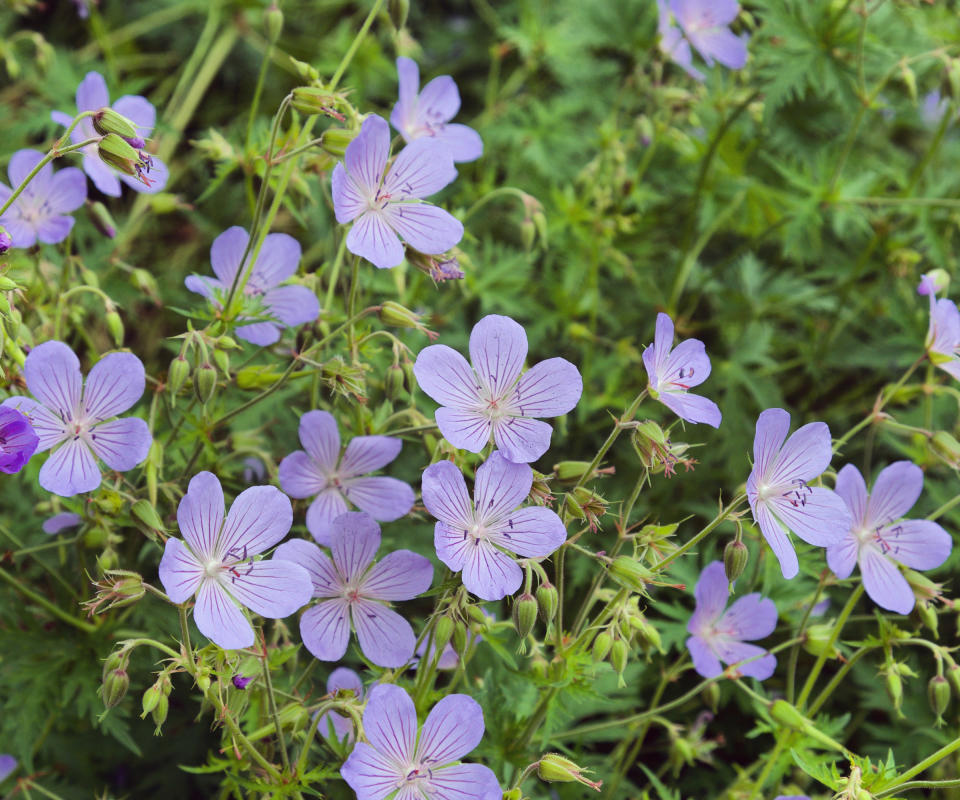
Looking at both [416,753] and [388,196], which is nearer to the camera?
[416,753]

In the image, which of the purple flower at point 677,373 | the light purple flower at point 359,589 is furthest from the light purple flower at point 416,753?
the purple flower at point 677,373

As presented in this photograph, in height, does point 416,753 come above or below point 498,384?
below

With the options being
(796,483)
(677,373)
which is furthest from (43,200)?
(796,483)

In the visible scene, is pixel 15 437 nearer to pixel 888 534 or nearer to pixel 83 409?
pixel 83 409

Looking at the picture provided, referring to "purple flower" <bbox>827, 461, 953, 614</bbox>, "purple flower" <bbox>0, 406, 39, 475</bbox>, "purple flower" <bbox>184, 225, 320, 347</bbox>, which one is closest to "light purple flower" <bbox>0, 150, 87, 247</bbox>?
"purple flower" <bbox>184, 225, 320, 347</bbox>

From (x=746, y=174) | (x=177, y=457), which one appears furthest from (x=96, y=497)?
(x=746, y=174)

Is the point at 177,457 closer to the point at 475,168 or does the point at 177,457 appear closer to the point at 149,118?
the point at 149,118

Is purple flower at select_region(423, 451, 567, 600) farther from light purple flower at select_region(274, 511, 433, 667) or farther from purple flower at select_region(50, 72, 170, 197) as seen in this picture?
purple flower at select_region(50, 72, 170, 197)
